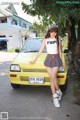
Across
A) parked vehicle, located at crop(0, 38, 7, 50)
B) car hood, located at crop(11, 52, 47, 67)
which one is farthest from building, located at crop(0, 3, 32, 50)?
car hood, located at crop(11, 52, 47, 67)

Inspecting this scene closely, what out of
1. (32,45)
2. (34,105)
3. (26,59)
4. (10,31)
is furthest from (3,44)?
(34,105)

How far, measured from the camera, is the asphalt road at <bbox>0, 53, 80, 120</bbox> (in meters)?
5.50

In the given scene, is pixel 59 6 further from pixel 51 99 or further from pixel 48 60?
pixel 51 99

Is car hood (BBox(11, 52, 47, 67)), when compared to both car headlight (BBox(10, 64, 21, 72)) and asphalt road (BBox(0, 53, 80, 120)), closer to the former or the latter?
car headlight (BBox(10, 64, 21, 72))

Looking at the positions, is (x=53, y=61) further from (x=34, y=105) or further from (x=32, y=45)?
(x=32, y=45)

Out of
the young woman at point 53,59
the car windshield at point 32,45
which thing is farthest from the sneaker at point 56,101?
the car windshield at point 32,45

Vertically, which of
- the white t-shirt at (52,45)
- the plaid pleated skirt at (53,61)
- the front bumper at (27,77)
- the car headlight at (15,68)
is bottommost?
the front bumper at (27,77)

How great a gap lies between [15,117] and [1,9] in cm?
3996

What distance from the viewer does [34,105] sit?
20.6 ft

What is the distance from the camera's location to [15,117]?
17.7 ft

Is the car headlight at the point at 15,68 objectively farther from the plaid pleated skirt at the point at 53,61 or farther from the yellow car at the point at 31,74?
the plaid pleated skirt at the point at 53,61

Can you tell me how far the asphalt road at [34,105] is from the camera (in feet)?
18.0

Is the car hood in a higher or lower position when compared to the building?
higher

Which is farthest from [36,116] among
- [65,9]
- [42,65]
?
[65,9]
